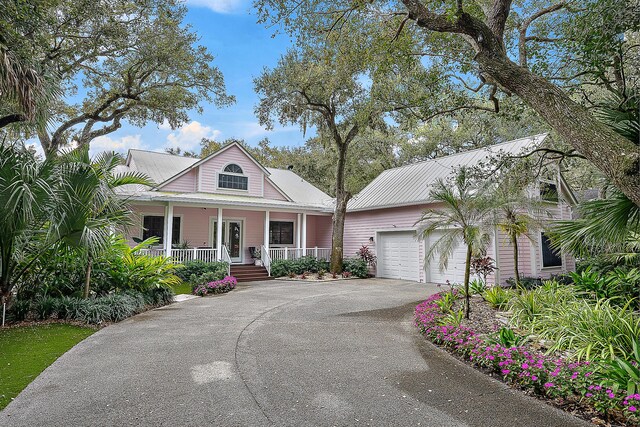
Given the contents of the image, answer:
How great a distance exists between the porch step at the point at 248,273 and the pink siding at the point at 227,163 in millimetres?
3791

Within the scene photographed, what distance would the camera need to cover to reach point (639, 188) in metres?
3.13

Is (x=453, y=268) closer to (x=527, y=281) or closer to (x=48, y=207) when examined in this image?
(x=527, y=281)

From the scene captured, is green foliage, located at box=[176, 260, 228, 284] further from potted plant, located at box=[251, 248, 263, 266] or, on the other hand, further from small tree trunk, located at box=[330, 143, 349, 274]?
small tree trunk, located at box=[330, 143, 349, 274]

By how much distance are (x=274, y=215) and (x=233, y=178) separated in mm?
2772

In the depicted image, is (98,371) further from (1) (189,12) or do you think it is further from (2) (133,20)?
(1) (189,12)

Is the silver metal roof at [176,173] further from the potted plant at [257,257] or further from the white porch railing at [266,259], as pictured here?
the potted plant at [257,257]

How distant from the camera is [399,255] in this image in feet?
49.4

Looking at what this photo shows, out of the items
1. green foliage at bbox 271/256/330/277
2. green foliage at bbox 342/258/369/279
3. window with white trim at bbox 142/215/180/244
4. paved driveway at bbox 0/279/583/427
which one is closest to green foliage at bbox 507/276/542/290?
green foliage at bbox 342/258/369/279

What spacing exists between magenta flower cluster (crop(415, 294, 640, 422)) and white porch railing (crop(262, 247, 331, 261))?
1142cm

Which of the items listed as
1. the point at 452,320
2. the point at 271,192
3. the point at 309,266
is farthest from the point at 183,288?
the point at 452,320

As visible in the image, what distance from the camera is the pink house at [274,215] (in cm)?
1305

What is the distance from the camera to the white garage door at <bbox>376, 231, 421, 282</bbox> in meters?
14.4

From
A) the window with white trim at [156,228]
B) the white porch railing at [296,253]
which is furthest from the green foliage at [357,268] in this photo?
the window with white trim at [156,228]

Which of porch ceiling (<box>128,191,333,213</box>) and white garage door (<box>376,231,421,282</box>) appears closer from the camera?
porch ceiling (<box>128,191,333,213</box>)
